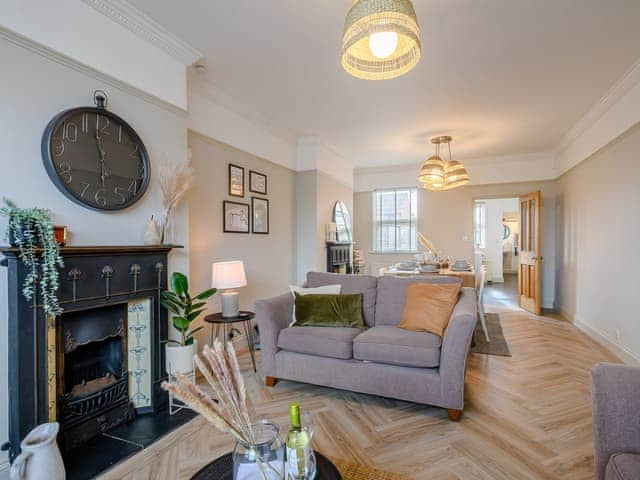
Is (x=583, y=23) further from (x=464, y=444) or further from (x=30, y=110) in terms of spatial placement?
(x=30, y=110)

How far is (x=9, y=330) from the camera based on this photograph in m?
1.75

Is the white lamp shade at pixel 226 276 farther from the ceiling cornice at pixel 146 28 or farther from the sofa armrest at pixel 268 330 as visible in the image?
the ceiling cornice at pixel 146 28

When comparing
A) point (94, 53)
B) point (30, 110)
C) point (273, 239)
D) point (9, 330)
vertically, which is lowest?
point (9, 330)

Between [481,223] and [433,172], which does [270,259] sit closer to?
[433,172]

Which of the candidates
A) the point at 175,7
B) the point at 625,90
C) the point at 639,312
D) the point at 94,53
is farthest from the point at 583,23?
the point at 94,53

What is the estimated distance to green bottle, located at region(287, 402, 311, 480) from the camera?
111 centimetres

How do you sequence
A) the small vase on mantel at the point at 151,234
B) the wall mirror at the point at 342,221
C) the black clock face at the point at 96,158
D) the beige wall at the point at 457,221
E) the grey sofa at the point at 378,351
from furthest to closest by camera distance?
the beige wall at the point at 457,221 < the wall mirror at the point at 342,221 < the small vase on mantel at the point at 151,234 < the grey sofa at the point at 378,351 < the black clock face at the point at 96,158

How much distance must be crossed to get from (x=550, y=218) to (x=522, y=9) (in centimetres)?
488

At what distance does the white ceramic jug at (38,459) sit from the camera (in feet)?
5.14

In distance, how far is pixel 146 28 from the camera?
97.1 inches

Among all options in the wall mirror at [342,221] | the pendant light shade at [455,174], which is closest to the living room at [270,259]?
the pendant light shade at [455,174]

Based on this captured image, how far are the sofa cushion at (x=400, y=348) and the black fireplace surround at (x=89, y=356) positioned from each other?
1.38m

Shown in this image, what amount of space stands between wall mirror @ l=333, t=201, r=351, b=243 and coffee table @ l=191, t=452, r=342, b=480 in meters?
4.66

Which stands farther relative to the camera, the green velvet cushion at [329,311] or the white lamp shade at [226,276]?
the white lamp shade at [226,276]
